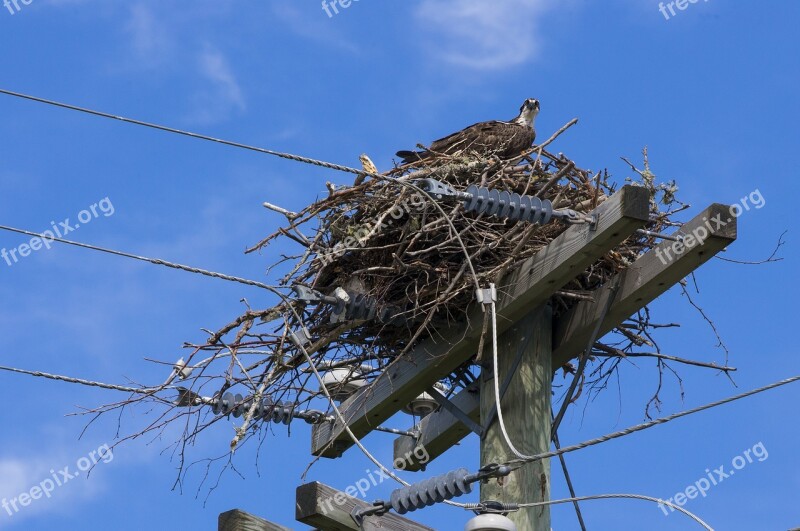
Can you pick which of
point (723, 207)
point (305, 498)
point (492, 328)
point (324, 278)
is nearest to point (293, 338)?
point (324, 278)

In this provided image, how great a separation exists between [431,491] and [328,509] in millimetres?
417

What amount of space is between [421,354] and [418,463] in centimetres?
85

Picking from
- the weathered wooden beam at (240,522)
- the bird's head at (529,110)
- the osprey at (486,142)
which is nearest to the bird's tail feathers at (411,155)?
the osprey at (486,142)

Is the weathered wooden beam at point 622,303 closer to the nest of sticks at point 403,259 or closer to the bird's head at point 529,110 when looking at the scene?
the nest of sticks at point 403,259

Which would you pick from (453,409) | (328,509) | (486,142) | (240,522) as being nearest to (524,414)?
(453,409)

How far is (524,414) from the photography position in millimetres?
6352

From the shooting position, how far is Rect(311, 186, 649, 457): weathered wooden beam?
5.97 meters

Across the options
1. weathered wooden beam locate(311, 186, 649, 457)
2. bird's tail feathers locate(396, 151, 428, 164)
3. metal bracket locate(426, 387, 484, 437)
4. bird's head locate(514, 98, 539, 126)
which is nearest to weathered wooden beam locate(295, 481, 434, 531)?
metal bracket locate(426, 387, 484, 437)

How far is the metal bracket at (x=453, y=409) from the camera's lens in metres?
6.59

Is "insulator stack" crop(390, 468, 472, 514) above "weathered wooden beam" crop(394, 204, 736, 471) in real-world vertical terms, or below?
below

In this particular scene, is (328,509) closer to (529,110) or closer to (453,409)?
(453,409)

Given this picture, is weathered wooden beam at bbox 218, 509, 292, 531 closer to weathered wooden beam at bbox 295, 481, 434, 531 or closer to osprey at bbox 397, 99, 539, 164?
weathered wooden beam at bbox 295, 481, 434, 531

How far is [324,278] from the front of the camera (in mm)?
7297

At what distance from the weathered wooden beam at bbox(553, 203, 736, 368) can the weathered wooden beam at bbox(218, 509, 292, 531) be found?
2.00 meters
